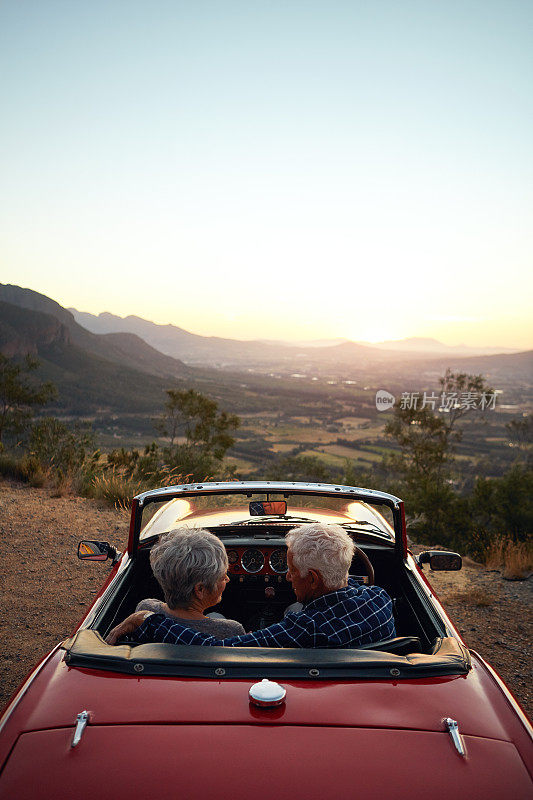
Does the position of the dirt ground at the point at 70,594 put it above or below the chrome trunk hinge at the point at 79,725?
below

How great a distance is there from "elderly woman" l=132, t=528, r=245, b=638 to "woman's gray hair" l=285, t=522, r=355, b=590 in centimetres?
36

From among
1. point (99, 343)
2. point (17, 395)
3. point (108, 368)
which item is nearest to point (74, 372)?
point (108, 368)

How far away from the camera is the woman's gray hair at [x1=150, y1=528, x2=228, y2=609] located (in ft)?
7.41

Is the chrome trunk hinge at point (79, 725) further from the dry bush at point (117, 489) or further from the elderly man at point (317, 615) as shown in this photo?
the dry bush at point (117, 489)

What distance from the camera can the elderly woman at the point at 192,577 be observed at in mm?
2262

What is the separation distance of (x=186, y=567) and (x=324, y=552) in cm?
62

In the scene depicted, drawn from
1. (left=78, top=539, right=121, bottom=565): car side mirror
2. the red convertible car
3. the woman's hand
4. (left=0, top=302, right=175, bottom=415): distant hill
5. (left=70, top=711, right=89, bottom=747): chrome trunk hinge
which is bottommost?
(left=0, top=302, right=175, bottom=415): distant hill

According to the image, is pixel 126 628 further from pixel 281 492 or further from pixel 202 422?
pixel 202 422

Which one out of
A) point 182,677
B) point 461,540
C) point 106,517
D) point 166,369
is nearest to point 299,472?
point 461,540

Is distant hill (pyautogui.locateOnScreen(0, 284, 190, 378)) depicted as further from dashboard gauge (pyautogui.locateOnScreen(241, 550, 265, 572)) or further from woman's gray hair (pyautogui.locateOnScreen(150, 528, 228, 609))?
woman's gray hair (pyautogui.locateOnScreen(150, 528, 228, 609))

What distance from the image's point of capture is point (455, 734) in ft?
5.10

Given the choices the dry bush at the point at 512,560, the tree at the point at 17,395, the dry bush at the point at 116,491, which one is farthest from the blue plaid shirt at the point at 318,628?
the tree at the point at 17,395

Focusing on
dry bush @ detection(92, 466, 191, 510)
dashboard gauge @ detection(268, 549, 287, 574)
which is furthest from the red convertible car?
dry bush @ detection(92, 466, 191, 510)

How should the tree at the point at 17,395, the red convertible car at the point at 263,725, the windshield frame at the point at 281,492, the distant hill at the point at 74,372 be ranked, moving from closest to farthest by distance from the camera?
1. the red convertible car at the point at 263,725
2. the windshield frame at the point at 281,492
3. the tree at the point at 17,395
4. the distant hill at the point at 74,372
